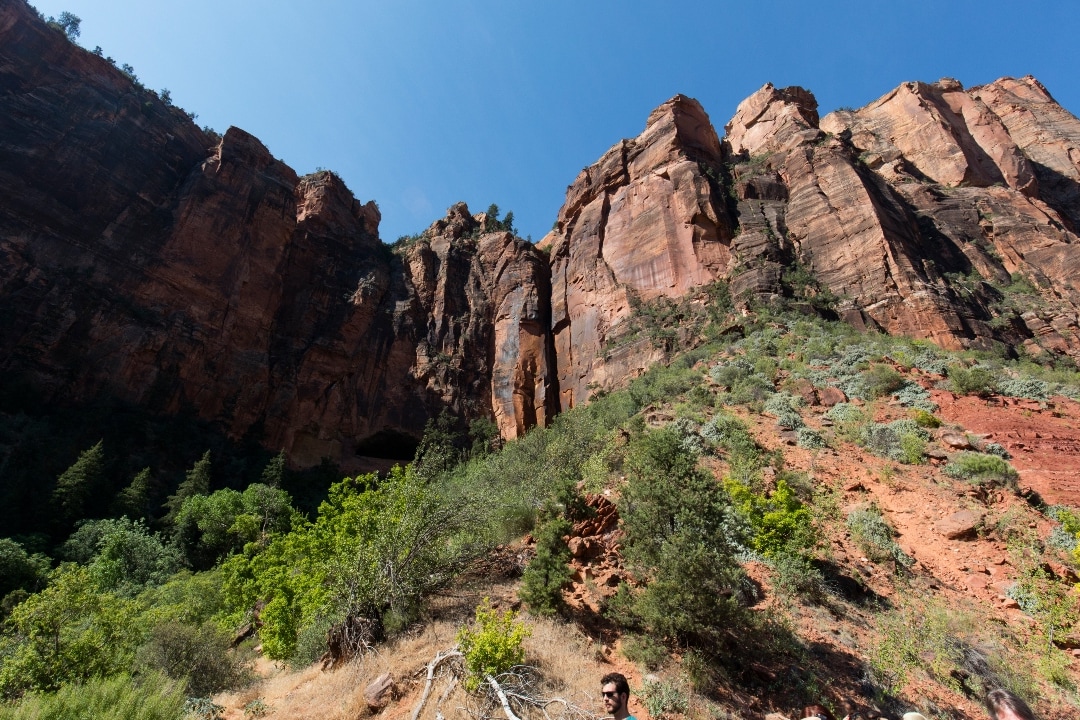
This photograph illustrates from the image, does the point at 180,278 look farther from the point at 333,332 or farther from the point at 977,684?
the point at 977,684

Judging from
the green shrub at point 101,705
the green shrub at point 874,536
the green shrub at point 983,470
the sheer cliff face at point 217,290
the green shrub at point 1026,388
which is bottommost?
the green shrub at point 101,705

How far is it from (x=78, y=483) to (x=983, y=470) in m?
30.9

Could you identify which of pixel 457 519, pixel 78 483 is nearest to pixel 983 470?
pixel 457 519

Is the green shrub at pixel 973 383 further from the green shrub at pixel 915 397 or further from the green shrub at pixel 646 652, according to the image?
the green shrub at pixel 646 652

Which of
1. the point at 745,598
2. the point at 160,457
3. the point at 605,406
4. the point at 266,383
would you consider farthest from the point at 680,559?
the point at 266,383

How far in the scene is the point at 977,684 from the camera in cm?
712

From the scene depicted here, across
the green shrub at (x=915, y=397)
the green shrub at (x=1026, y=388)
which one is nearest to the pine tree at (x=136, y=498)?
the green shrub at (x=915, y=397)

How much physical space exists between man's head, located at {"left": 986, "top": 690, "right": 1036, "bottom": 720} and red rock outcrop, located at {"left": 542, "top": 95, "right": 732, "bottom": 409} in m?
23.9

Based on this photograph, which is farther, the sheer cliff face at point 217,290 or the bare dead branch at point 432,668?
the sheer cliff face at point 217,290

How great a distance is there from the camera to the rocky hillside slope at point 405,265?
27.2 m

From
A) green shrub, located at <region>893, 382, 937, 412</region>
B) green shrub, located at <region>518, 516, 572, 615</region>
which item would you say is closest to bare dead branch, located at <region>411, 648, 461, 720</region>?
green shrub, located at <region>518, 516, 572, 615</region>

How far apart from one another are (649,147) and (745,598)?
34349 mm

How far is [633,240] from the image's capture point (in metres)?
33.4

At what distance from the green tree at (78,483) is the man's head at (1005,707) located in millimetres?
28406
